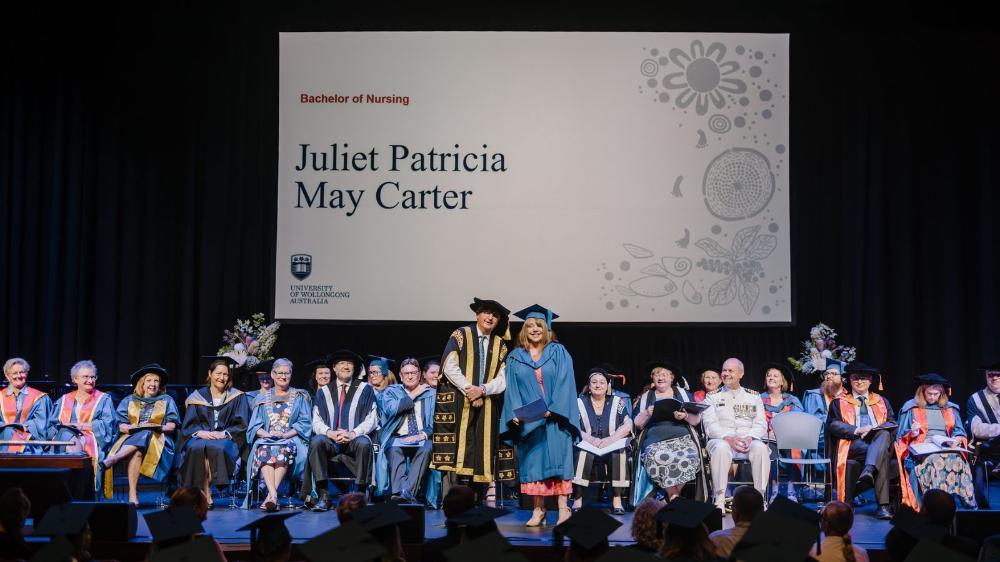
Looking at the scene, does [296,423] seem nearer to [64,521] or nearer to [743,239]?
[64,521]

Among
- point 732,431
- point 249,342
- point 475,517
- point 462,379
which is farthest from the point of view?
point 249,342

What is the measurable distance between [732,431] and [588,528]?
4.54m

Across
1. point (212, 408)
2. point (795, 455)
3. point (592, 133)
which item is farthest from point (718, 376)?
point (212, 408)

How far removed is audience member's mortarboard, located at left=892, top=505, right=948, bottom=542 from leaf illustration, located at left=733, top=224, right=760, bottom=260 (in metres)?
6.37

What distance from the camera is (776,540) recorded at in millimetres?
3516

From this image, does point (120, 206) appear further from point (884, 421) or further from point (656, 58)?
point (884, 421)

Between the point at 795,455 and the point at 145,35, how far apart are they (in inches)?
312

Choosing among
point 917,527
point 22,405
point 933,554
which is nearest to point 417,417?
point 22,405

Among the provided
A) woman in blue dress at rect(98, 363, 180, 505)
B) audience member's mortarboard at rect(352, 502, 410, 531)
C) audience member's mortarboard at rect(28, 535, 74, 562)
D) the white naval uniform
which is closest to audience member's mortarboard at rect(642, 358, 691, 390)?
the white naval uniform

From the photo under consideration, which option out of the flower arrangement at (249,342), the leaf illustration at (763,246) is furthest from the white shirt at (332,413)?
the leaf illustration at (763,246)

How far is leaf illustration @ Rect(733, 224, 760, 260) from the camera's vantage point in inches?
408

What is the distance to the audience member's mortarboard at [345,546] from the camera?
353 centimetres

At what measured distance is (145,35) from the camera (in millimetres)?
10898

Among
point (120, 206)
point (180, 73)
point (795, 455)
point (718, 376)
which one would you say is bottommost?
point (795, 455)
